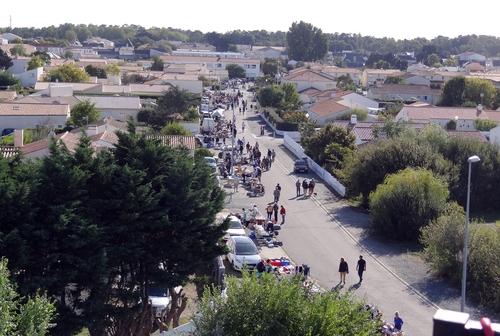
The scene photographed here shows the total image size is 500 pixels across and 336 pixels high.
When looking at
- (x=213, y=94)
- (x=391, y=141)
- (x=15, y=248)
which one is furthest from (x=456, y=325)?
(x=213, y=94)

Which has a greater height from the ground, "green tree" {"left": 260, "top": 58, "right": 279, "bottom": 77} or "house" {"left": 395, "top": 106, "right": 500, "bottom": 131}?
"green tree" {"left": 260, "top": 58, "right": 279, "bottom": 77}

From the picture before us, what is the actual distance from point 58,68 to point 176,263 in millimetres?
57221

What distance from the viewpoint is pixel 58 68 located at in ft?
229

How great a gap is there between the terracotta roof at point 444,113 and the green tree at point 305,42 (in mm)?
75119

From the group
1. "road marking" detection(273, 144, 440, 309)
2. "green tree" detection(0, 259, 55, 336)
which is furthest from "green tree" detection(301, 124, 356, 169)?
"green tree" detection(0, 259, 55, 336)

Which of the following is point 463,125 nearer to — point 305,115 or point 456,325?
point 305,115

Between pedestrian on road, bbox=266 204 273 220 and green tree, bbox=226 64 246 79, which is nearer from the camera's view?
pedestrian on road, bbox=266 204 273 220

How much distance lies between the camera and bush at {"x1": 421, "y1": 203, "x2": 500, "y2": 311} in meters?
18.6

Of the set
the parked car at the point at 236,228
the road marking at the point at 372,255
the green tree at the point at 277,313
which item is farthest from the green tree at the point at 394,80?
the green tree at the point at 277,313

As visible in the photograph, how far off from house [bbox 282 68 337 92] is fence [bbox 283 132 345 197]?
3142cm

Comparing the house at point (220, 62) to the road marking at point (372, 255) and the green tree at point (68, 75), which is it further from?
the road marking at point (372, 255)

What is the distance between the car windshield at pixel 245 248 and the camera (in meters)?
20.9

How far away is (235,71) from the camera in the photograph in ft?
345

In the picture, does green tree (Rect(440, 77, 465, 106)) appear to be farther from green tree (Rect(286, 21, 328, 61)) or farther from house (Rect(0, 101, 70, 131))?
green tree (Rect(286, 21, 328, 61))
